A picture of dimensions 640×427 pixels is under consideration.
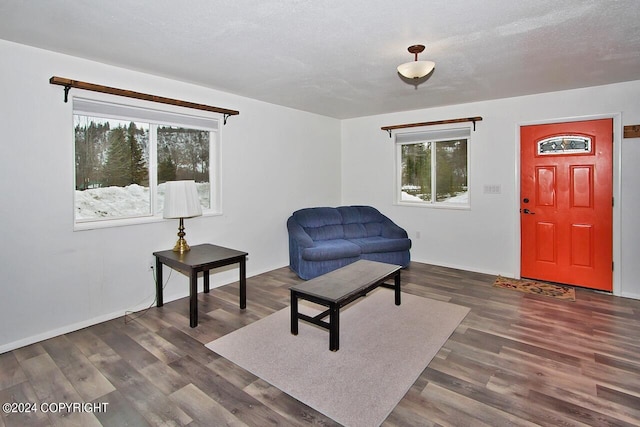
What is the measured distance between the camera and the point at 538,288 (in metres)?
4.13

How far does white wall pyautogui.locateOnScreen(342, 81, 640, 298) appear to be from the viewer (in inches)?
150

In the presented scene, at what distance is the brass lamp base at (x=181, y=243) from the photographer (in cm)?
355

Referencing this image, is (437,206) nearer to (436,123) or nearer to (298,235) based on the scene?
(436,123)

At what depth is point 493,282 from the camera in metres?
4.36

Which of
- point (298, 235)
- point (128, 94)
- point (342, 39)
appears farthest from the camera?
point (298, 235)

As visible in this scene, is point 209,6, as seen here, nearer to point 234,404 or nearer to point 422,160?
point 234,404

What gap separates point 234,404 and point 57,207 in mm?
2267

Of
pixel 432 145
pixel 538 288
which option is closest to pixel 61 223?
pixel 432 145

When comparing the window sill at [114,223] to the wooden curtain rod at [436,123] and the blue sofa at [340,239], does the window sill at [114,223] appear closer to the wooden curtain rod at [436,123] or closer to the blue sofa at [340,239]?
the blue sofa at [340,239]

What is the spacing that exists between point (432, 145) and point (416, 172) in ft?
1.57

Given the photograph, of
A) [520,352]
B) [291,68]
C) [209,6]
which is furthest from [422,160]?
[209,6]

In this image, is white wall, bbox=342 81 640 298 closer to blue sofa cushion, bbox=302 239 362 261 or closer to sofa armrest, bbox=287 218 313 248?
blue sofa cushion, bbox=302 239 362 261
